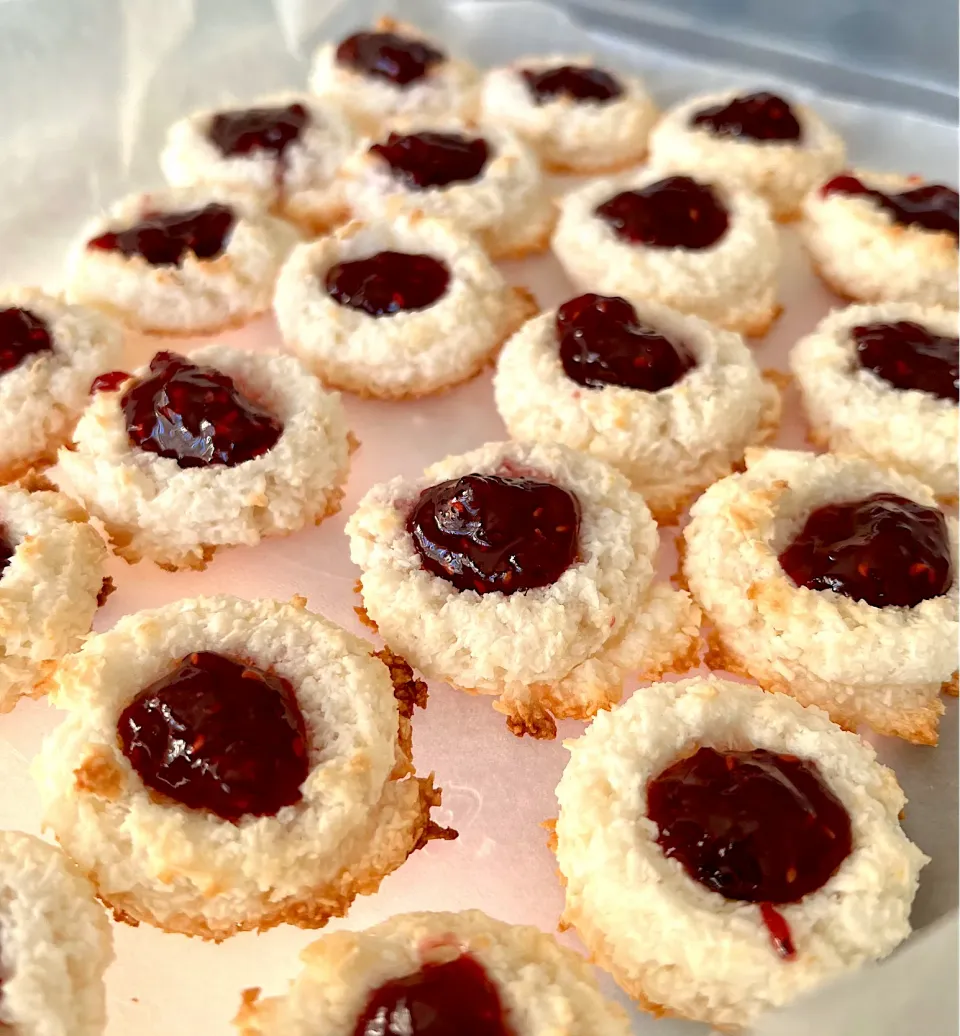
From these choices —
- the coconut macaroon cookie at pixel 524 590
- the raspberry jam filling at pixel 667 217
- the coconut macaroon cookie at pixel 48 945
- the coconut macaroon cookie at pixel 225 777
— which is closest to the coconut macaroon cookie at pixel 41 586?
the coconut macaroon cookie at pixel 225 777

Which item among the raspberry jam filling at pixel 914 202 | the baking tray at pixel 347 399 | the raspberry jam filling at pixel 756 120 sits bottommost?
the baking tray at pixel 347 399

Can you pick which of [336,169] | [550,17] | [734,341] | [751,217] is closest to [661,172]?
[751,217]

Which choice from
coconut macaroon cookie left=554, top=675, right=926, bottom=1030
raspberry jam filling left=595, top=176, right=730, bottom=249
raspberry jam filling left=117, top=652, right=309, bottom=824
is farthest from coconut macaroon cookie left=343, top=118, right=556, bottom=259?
coconut macaroon cookie left=554, top=675, right=926, bottom=1030

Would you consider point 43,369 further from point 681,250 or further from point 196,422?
point 681,250

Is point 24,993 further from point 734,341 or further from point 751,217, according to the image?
point 751,217

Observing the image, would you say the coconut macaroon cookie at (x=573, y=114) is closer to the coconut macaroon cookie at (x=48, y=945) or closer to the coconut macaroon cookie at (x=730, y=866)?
the coconut macaroon cookie at (x=730, y=866)
